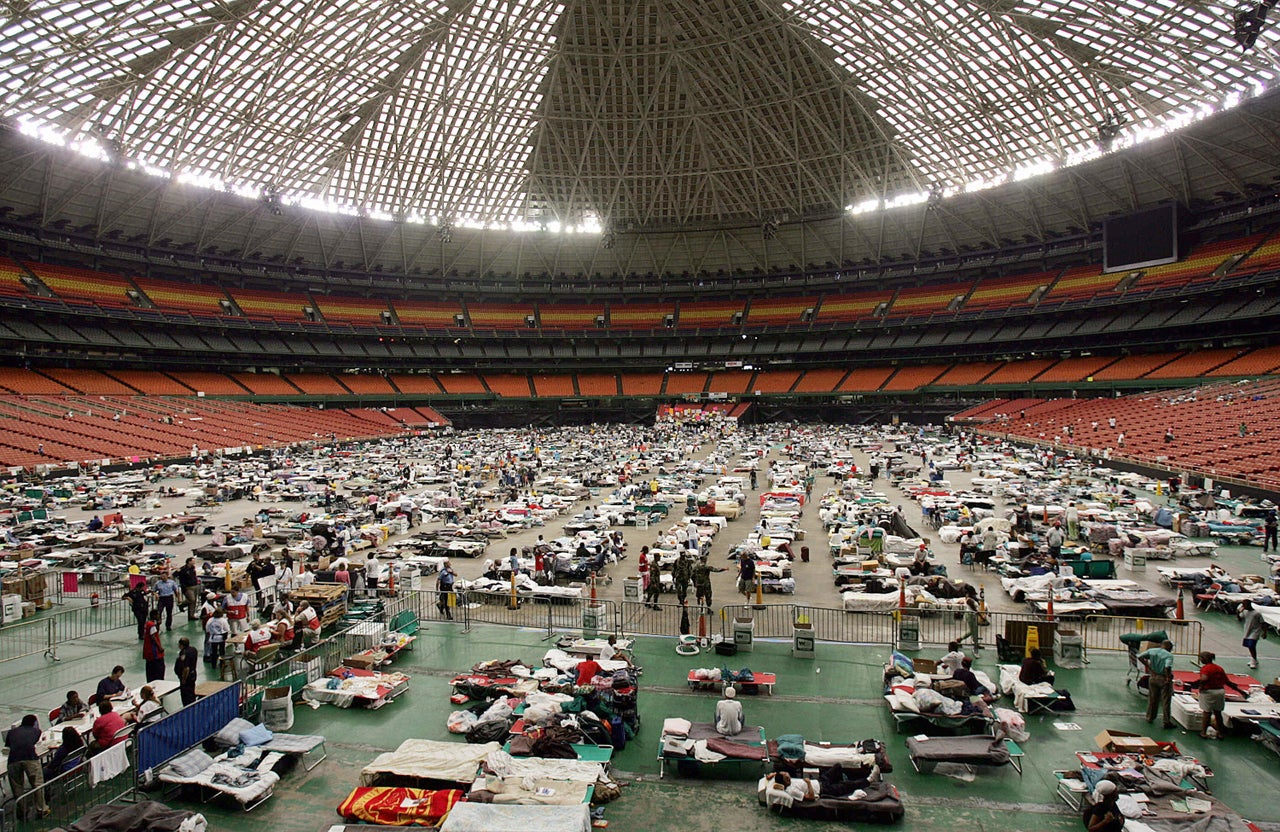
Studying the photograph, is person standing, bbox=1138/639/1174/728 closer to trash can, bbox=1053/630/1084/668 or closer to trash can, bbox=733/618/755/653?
trash can, bbox=1053/630/1084/668

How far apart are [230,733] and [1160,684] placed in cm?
1550

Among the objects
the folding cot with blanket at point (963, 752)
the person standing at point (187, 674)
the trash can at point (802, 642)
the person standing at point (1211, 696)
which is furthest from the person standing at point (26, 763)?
the person standing at point (1211, 696)

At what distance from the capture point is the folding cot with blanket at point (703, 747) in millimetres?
10516

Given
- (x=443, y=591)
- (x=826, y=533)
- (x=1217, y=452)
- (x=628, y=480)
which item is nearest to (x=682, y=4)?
(x=628, y=480)

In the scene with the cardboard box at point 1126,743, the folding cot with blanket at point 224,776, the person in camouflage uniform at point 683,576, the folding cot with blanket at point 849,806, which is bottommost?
the folding cot with blanket at point 849,806

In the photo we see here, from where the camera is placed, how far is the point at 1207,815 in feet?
27.8

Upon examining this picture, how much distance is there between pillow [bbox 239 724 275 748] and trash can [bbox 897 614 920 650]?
12.6 m

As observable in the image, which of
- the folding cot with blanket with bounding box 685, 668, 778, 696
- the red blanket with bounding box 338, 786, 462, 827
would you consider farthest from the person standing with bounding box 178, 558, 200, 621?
the folding cot with blanket with bounding box 685, 668, 778, 696

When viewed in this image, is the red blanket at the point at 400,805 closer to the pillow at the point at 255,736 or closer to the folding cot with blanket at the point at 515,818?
the folding cot with blanket at the point at 515,818

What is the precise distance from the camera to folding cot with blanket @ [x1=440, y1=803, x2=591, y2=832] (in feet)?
27.0

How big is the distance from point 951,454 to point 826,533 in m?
25.4

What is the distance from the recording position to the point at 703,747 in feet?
35.1

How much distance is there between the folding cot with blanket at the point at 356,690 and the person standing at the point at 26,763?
170 inches

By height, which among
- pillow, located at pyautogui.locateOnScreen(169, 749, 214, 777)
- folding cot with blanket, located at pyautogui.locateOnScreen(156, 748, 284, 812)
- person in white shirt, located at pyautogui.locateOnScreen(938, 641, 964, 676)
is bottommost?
folding cot with blanket, located at pyautogui.locateOnScreen(156, 748, 284, 812)
